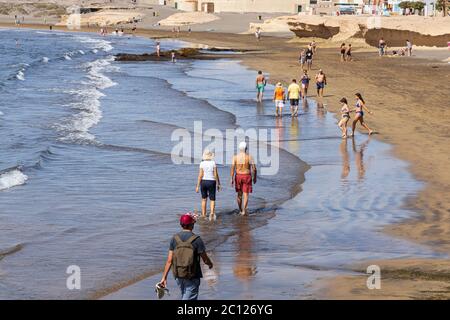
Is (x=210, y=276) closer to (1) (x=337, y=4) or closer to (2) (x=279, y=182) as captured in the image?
(2) (x=279, y=182)

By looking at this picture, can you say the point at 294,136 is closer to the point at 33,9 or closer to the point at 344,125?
the point at 344,125

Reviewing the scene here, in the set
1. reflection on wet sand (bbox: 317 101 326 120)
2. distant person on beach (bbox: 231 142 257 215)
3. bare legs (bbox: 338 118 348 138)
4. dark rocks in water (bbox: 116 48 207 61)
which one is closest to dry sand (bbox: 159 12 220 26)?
dark rocks in water (bbox: 116 48 207 61)

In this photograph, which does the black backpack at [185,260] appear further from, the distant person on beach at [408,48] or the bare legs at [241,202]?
the distant person on beach at [408,48]

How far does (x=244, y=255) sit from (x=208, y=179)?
2608mm

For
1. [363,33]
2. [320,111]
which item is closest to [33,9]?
[363,33]

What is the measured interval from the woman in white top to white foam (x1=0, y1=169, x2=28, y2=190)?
238 inches

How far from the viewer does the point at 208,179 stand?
17094 millimetres

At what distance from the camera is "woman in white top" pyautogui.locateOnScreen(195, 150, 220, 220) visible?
16844 millimetres

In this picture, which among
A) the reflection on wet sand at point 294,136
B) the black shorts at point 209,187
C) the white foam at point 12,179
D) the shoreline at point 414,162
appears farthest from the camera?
the reflection on wet sand at point 294,136

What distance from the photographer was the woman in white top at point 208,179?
16844 millimetres

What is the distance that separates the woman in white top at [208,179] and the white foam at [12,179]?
19.8 feet

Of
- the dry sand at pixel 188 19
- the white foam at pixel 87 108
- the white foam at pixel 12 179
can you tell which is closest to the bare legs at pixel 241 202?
the white foam at pixel 12 179

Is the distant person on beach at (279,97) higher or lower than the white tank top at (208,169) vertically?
lower
